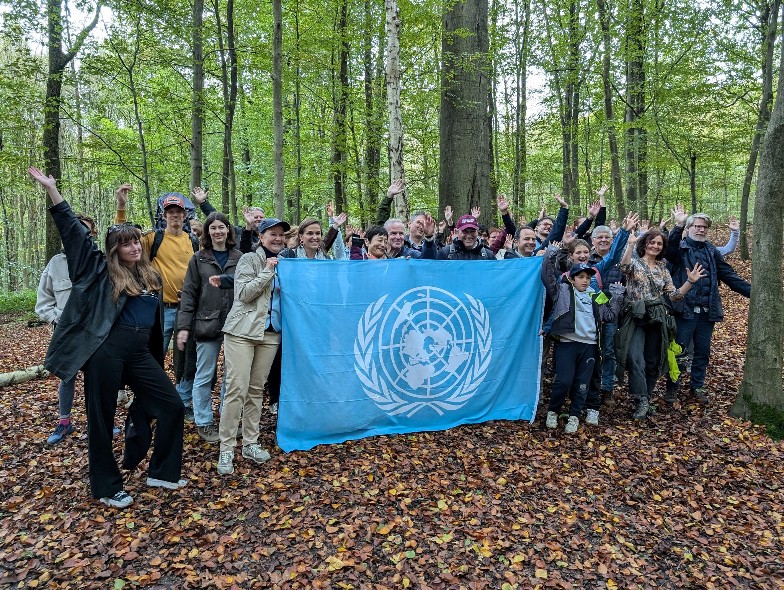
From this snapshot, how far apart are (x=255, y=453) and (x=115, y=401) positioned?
140cm

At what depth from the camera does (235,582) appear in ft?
10.7

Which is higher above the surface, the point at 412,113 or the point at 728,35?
the point at 728,35

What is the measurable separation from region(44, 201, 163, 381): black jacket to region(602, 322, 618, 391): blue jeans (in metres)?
5.72

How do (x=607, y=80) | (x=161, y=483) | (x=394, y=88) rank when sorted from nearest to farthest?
(x=161, y=483), (x=394, y=88), (x=607, y=80)


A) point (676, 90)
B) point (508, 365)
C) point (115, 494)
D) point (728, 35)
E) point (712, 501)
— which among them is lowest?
point (712, 501)

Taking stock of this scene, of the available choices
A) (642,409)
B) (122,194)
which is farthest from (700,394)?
(122,194)

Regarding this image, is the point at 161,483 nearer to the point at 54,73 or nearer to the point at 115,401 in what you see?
the point at 115,401

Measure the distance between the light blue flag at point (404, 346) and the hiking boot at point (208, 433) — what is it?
0.75 m

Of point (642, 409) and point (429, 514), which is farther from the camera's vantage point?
point (642, 409)

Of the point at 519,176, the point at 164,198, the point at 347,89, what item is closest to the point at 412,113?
the point at 347,89

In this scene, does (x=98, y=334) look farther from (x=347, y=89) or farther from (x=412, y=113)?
(x=412, y=113)

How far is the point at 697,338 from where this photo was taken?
6426 mm

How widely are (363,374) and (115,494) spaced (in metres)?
2.57

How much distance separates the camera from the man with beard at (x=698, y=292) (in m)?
6.31
